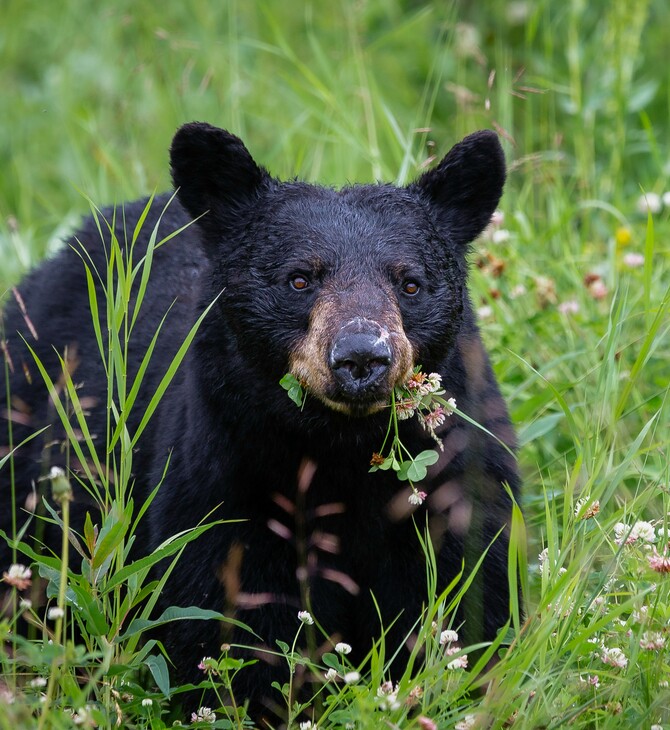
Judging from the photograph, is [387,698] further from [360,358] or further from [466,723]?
[360,358]

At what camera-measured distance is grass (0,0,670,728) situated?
2965 mm

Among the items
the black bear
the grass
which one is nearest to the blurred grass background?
the grass

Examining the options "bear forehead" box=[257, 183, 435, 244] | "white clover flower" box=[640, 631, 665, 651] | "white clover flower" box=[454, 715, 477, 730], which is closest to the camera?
"white clover flower" box=[454, 715, 477, 730]

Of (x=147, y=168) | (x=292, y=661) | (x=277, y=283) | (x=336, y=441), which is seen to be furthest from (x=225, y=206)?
(x=147, y=168)

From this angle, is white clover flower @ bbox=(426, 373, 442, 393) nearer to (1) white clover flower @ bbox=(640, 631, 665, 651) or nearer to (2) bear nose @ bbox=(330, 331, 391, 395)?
(2) bear nose @ bbox=(330, 331, 391, 395)

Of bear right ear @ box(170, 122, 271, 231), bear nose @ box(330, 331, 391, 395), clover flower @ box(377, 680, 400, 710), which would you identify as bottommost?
clover flower @ box(377, 680, 400, 710)

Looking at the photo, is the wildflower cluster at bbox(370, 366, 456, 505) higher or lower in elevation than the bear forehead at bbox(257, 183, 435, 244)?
lower

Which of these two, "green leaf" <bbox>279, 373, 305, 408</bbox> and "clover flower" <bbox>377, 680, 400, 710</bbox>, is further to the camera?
"green leaf" <bbox>279, 373, 305, 408</bbox>

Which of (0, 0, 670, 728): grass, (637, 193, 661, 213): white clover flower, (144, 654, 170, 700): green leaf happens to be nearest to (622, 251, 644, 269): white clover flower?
(0, 0, 670, 728): grass

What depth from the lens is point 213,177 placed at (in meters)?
3.93

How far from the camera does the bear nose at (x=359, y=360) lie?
315cm

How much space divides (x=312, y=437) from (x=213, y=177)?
914 mm

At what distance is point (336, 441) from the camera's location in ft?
11.7

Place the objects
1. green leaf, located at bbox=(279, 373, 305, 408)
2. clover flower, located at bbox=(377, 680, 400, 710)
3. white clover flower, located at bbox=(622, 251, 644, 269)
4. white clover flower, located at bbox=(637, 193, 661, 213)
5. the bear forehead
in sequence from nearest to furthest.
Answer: clover flower, located at bbox=(377, 680, 400, 710) → green leaf, located at bbox=(279, 373, 305, 408) → the bear forehead → white clover flower, located at bbox=(622, 251, 644, 269) → white clover flower, located at bbox=(637, 193, 661, 213)
